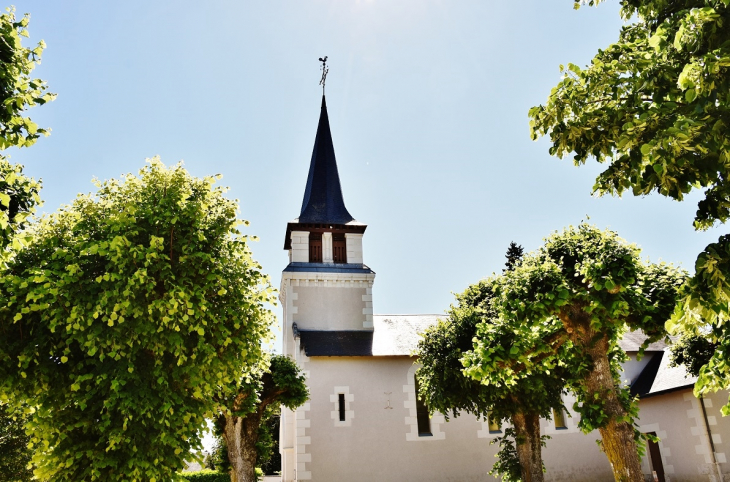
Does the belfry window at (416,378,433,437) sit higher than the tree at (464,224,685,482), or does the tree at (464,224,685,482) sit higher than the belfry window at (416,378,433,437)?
the tree at (464,224,685,482)

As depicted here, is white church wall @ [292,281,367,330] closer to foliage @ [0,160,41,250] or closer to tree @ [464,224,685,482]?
tree @ [464,224,685,482]

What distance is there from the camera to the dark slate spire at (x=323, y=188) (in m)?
26.7

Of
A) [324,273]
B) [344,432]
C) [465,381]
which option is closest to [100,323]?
[465,381]

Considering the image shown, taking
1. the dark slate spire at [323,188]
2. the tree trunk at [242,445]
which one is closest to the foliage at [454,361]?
the tree trunk at [242,445]

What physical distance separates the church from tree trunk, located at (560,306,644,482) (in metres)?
10.2

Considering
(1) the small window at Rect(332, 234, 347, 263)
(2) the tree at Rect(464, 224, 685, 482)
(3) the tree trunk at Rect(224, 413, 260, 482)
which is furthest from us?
(1) the small window at Rect(332, 234, 347, 263)

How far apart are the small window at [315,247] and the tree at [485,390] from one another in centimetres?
982

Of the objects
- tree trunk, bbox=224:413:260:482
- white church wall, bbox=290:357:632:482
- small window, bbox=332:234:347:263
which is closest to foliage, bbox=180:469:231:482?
white church wall, bbox=290:357:632:482

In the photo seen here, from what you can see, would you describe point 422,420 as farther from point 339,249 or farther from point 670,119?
point 670,119

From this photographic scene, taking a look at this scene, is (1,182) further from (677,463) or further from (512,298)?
(677,463)

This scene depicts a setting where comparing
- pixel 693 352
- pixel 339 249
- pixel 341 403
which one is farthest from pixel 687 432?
pixel 339 249

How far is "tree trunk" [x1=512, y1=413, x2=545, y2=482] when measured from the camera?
14.8 m

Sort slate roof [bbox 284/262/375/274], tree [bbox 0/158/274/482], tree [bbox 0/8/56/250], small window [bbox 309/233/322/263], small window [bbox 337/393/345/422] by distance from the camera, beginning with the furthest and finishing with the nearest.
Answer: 1. small window [bbox 309/233/322/263]
2. slate roof [bbox 284/262/375/274]
3. small window [bbox 337/393/345/422]
4. tree [bbox 0/158/274/482]
5. tree [bbox 0/8/56/250]

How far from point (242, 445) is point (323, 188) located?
49.5 feet
